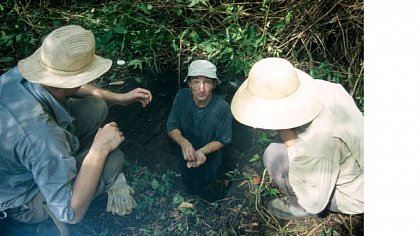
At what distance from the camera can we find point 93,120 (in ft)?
6.57

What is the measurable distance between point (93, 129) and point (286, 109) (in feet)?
1.99

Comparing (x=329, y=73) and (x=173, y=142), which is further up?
(x=329, y=73)

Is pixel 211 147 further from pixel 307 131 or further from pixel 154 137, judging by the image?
pixel 307 131

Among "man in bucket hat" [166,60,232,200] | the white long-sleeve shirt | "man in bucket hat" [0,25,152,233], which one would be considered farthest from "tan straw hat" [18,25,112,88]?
the white long-sleeve shirt

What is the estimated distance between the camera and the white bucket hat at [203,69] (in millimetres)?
2004

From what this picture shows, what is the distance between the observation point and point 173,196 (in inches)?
80.1

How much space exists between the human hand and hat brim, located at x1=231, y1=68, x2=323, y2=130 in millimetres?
408

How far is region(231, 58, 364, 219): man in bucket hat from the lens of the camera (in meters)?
1.82

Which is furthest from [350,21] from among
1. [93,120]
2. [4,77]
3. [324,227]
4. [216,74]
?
[4,77]

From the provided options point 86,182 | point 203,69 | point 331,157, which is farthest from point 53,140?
point 331,157
